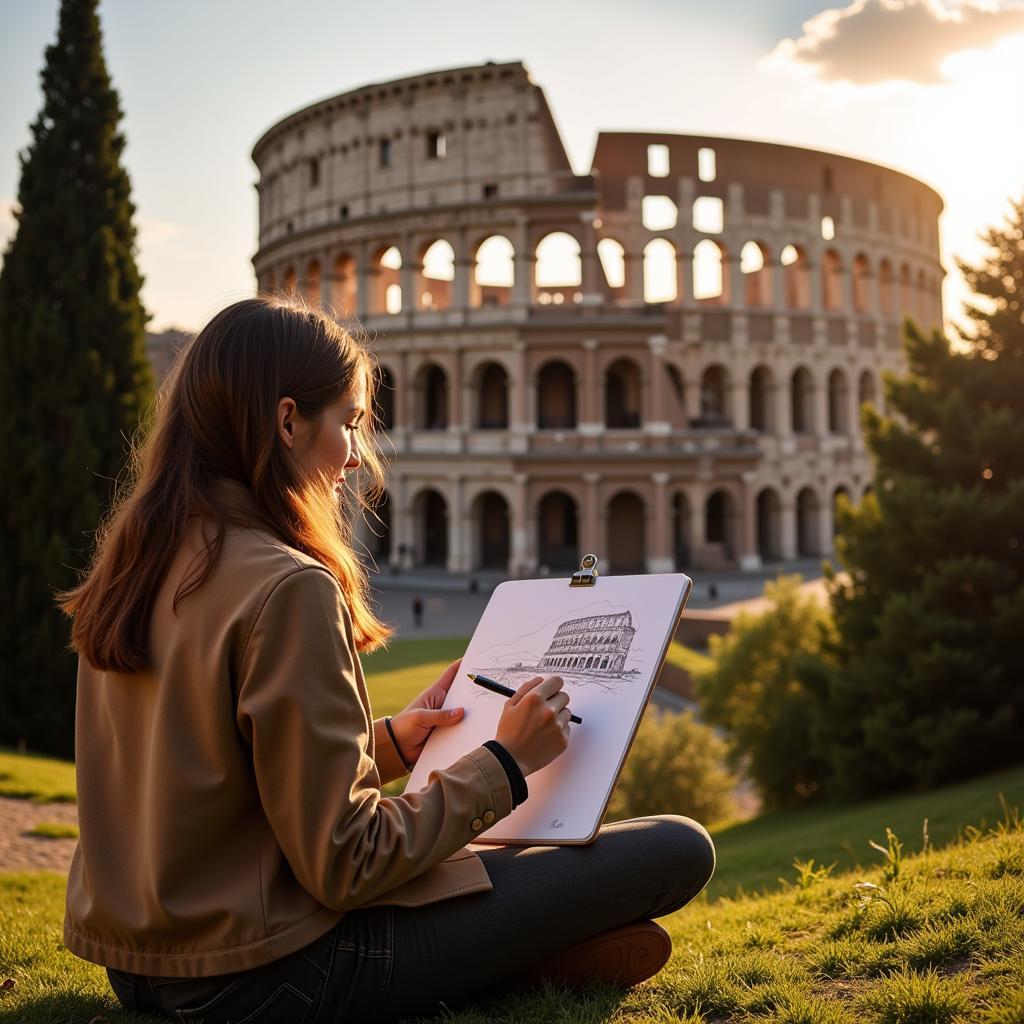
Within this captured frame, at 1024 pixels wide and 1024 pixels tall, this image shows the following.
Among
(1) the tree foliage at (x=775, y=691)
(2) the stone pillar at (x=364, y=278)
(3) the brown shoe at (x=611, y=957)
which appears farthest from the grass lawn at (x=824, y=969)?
(2) the stone pillar at (x=364, y=278)

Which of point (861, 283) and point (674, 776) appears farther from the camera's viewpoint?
point (861, 283)

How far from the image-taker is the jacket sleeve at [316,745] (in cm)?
226

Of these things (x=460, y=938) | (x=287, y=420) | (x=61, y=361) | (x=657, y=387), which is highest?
(x=657, y=387)

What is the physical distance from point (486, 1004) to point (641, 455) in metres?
34.5

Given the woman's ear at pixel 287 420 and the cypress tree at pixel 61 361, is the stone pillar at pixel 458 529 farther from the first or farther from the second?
the woman's ear at pixel 287 420

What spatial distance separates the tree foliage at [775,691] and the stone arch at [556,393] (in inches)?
808

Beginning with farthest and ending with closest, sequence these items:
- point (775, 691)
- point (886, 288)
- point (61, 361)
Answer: point (886, 288), point (775, 691), point (61, 361)

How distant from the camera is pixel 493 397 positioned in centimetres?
4153

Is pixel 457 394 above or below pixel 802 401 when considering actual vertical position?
below

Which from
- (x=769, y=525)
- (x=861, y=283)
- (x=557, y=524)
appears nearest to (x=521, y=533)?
(x=557, y=524)

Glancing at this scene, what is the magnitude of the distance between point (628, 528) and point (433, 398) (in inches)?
406

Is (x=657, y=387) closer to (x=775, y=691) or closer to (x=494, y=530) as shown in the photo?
(x=494, y=530)

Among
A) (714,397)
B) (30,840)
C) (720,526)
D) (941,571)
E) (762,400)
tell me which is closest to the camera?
(30,840)

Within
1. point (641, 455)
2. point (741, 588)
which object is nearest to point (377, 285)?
point (641, 455)
